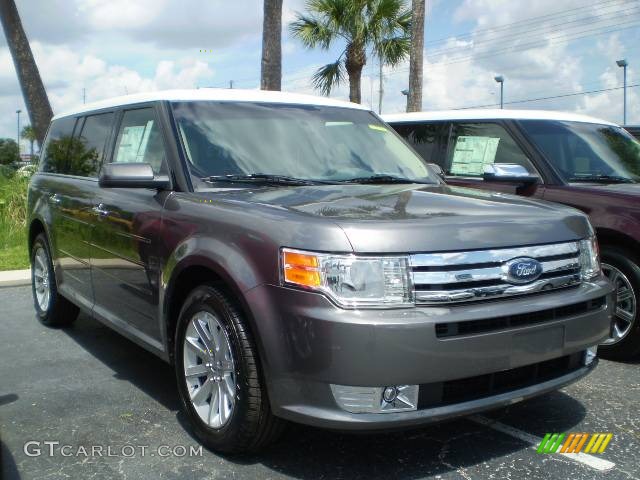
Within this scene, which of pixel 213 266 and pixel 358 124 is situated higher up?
pixel 358 124

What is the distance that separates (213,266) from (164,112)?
4.28 ft

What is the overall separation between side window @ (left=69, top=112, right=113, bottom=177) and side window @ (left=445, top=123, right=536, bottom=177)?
3.13 metres

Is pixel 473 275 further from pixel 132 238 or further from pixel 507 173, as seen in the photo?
pixel 507 173

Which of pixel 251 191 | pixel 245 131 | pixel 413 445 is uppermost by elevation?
pixel 245 131

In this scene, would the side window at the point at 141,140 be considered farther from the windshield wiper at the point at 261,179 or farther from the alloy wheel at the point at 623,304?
the alloy wheel at the point at 623,304

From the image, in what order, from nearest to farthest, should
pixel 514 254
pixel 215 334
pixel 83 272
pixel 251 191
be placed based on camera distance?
pixel 514 254, pixel 215 334, pixel 251 191, pixel 83 272

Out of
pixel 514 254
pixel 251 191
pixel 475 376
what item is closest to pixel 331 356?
pixel 475 376

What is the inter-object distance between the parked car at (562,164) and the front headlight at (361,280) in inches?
102

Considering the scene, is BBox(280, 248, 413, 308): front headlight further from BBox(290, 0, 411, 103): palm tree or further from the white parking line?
BBox(290, 0, 411, 103): palm tree

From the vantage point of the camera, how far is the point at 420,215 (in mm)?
3209

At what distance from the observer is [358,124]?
485cm

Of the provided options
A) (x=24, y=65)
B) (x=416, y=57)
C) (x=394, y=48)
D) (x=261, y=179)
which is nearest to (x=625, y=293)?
(x=261, y=179)

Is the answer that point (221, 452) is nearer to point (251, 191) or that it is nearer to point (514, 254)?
point (251, 191)

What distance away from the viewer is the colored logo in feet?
11.8
